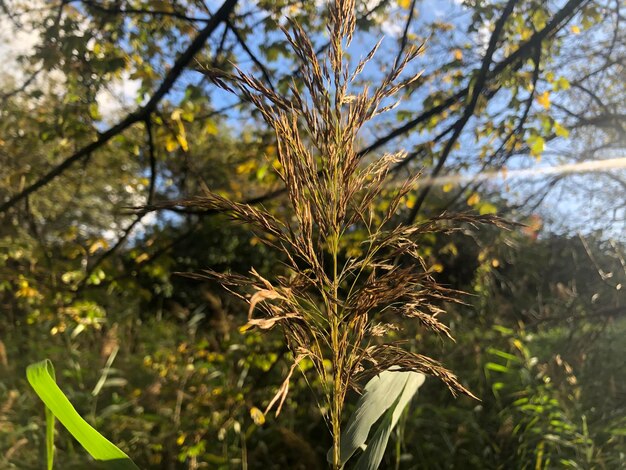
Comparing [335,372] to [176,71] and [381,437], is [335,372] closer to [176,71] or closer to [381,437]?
[381,437]

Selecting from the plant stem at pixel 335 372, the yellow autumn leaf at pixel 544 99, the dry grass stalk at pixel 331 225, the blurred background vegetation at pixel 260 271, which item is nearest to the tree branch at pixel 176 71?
the blurred background vegetation at pixel 260 271

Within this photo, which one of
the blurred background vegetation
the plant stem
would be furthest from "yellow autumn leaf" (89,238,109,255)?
the plant stem

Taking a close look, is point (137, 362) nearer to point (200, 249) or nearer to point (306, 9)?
point (306, 9)

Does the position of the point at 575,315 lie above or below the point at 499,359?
above

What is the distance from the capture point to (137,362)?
367 cm

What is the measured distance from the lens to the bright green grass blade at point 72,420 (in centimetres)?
71

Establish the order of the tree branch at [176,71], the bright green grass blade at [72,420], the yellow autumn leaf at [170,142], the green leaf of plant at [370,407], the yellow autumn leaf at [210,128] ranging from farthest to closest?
the yellow autumn leaf at [210,128] < the yellow autumn leaf at [170,142] < the tree branch at [176,71] < the green leaf of plant at [370,407] < the bright green grass blade at [72,420]

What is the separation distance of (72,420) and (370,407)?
506 mm

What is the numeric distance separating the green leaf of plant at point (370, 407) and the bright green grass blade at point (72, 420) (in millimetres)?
348

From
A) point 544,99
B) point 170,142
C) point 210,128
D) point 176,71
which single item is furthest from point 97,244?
point 544,99

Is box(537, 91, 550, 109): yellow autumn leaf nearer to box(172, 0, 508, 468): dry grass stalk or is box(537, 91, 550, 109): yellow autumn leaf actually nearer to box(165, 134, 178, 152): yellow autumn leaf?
box(165, 134, 178, 152): yellow autumn leaf

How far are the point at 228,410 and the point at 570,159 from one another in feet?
12.6

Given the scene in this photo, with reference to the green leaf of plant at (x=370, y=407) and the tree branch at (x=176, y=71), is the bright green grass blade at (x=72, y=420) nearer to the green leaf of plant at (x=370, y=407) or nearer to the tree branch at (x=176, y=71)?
the green leaf of plant at (x=370, y=407)

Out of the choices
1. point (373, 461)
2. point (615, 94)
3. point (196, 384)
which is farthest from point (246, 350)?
Answer: point (615, 94)
